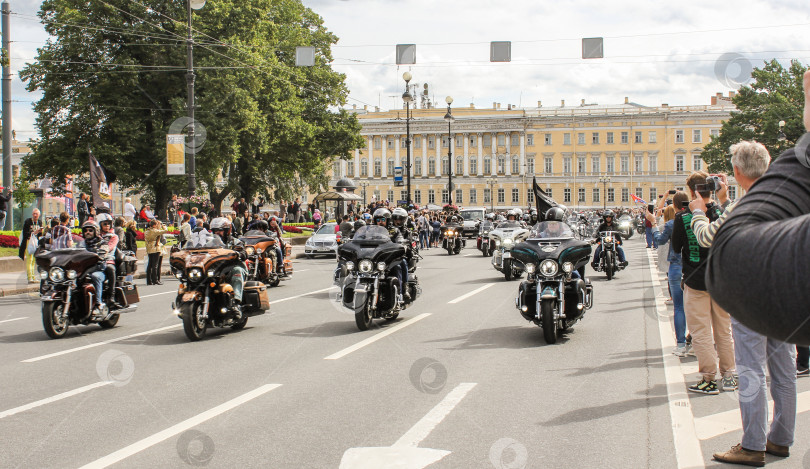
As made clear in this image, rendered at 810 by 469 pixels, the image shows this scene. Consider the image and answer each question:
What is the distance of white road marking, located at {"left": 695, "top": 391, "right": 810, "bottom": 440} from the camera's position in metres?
5.91

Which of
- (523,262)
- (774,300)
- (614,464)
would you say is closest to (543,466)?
(614,464)

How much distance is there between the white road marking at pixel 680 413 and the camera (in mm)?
5268

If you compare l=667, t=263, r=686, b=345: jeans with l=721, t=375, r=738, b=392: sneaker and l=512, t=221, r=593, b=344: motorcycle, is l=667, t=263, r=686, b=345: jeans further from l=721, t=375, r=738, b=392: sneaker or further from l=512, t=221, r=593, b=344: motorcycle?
l=512, t=221, r=593, b=344: motorcycle

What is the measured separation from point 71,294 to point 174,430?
6693 mm

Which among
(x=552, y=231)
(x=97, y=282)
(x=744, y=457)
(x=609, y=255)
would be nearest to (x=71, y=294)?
(x=97, y=282)

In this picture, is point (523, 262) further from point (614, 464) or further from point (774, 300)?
point (774, 300)

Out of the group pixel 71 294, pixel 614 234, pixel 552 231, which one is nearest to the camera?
pixel 552 231

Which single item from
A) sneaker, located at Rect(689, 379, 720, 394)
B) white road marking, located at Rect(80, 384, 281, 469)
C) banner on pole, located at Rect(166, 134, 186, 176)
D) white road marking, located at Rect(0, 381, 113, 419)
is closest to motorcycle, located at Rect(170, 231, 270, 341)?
white road marking, located at Rect(0, 381, 113, 419)

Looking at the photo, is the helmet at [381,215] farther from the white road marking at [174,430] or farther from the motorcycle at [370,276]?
the white road marking at [174,430]

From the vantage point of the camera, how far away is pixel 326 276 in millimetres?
22922

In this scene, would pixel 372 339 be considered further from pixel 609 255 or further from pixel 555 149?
pixel 555 149

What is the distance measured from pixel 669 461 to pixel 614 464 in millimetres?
392

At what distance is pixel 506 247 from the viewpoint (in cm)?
2228

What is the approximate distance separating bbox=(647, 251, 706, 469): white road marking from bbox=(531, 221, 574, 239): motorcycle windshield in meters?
1.93
